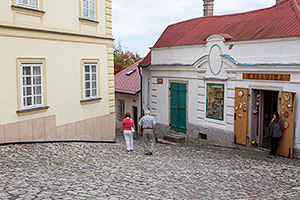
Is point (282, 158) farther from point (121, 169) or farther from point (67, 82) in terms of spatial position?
point (67, 82)

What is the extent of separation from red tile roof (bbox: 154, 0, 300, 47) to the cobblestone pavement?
172 inches

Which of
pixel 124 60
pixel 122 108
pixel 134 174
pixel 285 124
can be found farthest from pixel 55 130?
pixel 124 60

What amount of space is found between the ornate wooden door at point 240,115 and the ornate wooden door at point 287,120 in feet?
4.93

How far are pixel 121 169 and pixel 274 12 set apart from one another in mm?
8854

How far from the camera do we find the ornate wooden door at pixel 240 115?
12778 millimetres

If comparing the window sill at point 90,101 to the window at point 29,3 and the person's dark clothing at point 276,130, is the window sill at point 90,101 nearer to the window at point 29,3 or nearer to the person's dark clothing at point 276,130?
the window at point 29,3

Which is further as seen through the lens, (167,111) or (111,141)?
(167,111)

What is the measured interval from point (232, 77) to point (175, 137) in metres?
4.32

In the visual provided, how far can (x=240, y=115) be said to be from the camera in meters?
13.0

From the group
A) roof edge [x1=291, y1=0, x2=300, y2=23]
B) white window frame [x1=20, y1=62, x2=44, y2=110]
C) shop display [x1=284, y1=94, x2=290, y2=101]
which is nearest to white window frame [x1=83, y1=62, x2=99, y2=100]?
white window frame [x1=20, y1=62, x2=44, y2=110]

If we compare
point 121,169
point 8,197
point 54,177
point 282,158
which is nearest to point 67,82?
point 121,169

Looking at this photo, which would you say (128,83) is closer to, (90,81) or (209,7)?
(209,7)

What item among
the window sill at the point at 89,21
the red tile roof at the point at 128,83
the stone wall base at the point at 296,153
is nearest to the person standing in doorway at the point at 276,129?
the stone wall base at the point at 296,153

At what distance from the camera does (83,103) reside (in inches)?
511
